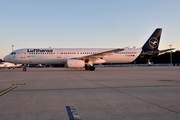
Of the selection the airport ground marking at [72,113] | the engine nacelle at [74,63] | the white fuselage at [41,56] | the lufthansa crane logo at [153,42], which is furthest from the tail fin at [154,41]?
the airport ground marking at [72,113]

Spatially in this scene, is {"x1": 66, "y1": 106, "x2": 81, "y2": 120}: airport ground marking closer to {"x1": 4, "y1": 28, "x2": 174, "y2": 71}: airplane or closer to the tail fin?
{"x1": 4, "y1": 28, "x2": 174, "y2": 71}: airplane

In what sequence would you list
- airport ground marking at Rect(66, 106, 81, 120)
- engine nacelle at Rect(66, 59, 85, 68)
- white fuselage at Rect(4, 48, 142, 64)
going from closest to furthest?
1. airport ground marking at Rect(66, 106, 81, 120)
2. engine nacelle at Rect(66, 59, 85, 68)
3. white fuselage at Rect(4, 48, 142, 64)

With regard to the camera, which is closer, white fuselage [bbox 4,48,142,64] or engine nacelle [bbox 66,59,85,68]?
engine nacelle [bbox 66,59,85,68]

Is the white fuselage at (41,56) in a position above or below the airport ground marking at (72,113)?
above

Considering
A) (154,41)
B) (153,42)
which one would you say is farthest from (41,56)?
(154,41)

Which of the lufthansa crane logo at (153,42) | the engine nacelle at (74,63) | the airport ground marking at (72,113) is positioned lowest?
the airport ground marking at (72,113)

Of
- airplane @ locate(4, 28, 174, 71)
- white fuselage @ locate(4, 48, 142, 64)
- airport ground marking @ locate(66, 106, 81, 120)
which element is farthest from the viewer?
white fuselage @ locate(4, 48, 142, 64)

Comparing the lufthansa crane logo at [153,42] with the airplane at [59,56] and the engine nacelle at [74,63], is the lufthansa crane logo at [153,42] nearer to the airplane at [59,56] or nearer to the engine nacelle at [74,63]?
the airplane at [59,56]

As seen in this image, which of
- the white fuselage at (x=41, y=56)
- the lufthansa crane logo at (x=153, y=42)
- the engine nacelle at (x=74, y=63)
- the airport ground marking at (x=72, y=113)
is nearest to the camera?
the airport ground marking at (x=72, y=113)

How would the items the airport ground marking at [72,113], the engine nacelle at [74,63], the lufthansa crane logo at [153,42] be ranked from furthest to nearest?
the lufthansa crane logo at [153,42] < the engine nacelle at [74,63] < the airport ground marking at [72,113]

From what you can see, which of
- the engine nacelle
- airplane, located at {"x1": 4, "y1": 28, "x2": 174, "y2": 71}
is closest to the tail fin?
airplane, located at {"x1": 4, "y1": 28, "x2": 174, "y2": 71}

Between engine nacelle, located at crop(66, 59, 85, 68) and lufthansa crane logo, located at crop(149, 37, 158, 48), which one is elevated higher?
lufthansa crane logo, located at crop(149, 37, 158, 48)

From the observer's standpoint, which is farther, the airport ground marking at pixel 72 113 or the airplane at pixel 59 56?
the airplane at pixel 59 56

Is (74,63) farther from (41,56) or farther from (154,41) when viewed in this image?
(154,41)
